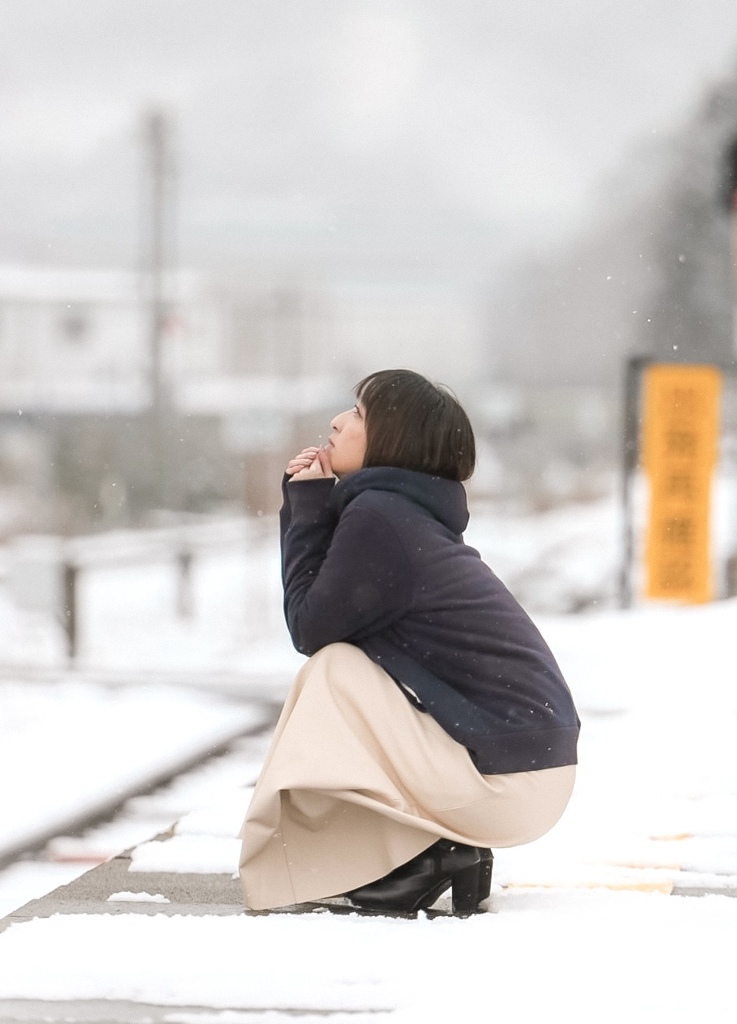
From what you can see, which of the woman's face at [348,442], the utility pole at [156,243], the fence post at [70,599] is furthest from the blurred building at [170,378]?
the woman's face at [348,442]

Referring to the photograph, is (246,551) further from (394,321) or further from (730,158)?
(394,321)

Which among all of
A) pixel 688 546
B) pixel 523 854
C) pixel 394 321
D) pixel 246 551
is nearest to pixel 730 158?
pixel 688 546

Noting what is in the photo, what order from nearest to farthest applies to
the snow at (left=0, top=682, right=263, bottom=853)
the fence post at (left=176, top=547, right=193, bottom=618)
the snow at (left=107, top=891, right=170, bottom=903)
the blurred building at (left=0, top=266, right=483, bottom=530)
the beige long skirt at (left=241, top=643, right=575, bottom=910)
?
the beige long skirt at (left=241, top=643, right=575, bottom=910), the snow at (left=107, top=891, right=170, bottom=903), the snow at (left=0, top=682, right=263, bottom=853), the fence post at (left=176, top=547, right=193, bottom=618), the blurred building at (left=0, top=266, right=483, bottom=530)

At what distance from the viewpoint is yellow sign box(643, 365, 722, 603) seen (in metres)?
10.6

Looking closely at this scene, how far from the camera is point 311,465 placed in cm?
252

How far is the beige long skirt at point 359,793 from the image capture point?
7.83 feet

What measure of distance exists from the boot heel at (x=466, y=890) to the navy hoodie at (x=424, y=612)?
23 cm

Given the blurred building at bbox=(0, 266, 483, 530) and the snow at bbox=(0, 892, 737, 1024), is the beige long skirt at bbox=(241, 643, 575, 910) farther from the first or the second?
the blurred building at bbox=(0, 266, 483, 530)

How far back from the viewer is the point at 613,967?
2137 mm

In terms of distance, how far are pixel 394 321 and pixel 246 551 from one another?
35033 millimetres

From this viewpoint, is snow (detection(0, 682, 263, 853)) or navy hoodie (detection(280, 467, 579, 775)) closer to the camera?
navy hoodie (detection(280, 467, 579, 775))

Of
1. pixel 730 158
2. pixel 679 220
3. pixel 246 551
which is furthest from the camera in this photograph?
pixel 246 551

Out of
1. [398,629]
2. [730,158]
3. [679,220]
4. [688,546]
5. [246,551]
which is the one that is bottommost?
[246,551]

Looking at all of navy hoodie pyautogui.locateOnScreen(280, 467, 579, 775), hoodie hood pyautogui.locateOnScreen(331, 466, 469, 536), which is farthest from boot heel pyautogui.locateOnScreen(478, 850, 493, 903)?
hoodie hood pyautogui.locateOnScreen(331, 466, 469, 536)
